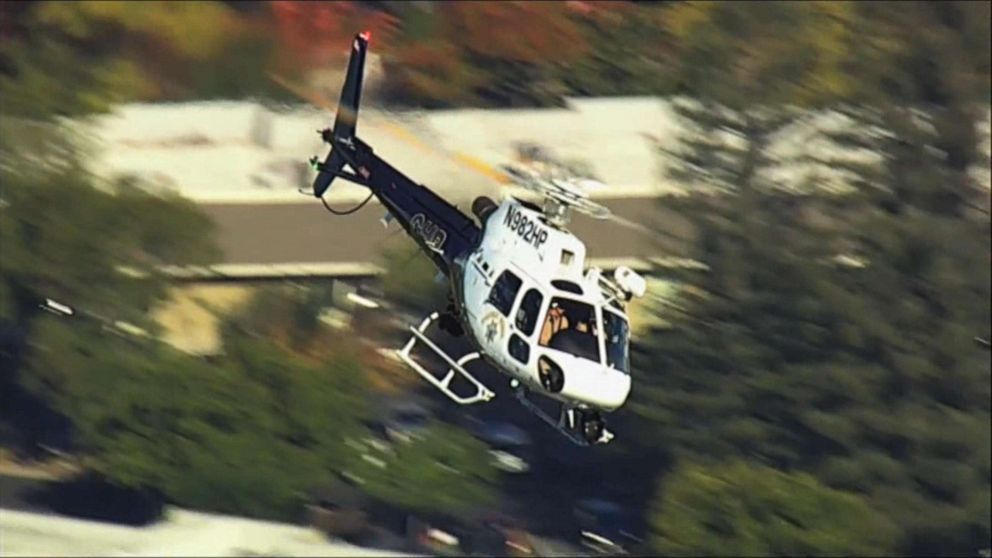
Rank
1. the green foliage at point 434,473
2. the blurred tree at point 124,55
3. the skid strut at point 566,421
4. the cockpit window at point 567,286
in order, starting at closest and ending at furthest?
1. the skid strut at point 566,421
2. the cockpit window at point 567,286
3. the green foliage at point 434,473
4. the blurred tree at point 124,55

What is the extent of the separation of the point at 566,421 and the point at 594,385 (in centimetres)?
77

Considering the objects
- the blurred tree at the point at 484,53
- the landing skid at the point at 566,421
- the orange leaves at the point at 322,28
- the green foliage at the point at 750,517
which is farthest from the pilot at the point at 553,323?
the blurred tree at the point at 484,53

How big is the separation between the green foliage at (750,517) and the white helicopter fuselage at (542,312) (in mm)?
14131

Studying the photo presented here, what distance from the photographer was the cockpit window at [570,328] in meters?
14.9

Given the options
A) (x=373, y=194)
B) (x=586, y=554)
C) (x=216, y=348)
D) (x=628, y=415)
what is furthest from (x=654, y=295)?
(x=373, y=194)

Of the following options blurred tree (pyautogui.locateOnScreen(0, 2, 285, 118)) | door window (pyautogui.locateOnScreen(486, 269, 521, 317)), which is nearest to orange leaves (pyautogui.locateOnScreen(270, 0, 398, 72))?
blurred tree (pyautogui.locateOnScreen(0, 2, 285, 118))

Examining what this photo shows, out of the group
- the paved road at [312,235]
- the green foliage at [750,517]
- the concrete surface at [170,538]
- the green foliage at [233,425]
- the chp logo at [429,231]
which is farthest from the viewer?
the paved road at [312,235]

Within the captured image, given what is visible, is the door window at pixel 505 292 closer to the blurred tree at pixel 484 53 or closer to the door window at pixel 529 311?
the door window at pixel 529 311

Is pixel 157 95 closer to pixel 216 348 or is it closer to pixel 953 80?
pixel 216 348

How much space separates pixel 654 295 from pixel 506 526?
3.56m

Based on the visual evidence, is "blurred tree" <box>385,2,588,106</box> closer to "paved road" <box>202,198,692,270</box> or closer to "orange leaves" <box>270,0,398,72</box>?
"orange leaves" <box>270,0,398,72</box>

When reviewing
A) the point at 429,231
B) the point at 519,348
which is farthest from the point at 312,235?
the point at 519,348

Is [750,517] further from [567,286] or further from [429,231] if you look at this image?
[567,286]

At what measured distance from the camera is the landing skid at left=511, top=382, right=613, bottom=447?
575 inches
